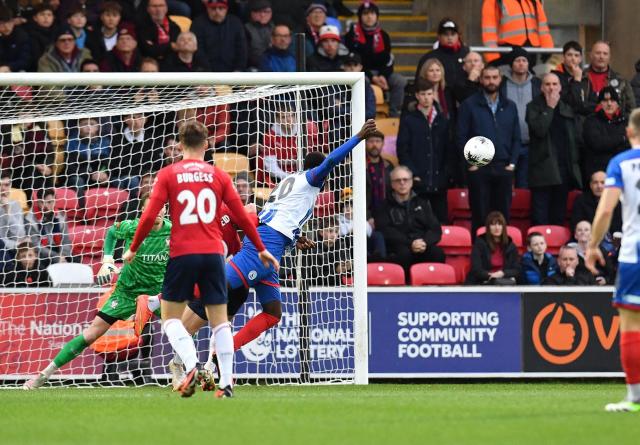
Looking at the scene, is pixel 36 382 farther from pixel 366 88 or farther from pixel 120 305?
pixel 366 88

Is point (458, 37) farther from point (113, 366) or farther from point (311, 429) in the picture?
point (311, 429)

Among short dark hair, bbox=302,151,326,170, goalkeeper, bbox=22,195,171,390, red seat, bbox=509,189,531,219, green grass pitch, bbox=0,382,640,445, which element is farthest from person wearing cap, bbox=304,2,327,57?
green grass pitch, bbox=0,382,640,445

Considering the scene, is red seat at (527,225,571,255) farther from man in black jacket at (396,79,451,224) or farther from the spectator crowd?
man in black jacket at (396,79,451,224)

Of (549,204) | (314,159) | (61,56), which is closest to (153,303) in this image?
(314,159)

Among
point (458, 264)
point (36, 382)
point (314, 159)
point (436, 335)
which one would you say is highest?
point (314, 159)

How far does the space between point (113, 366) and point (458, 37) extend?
6.69 m

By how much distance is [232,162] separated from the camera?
47.9 ft

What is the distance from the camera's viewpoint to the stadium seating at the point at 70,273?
13727 millimetres

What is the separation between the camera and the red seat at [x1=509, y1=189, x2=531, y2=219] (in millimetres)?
17312

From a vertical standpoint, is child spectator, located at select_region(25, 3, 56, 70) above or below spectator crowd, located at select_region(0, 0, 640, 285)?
above

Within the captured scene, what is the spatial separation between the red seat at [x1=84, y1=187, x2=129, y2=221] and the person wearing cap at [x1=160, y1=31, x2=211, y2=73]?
7.76 ft

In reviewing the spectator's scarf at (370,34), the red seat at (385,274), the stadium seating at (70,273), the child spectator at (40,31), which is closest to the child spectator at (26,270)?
the stadium seating at (70,273)

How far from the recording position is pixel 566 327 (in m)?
14.4

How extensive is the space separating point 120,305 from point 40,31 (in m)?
5.35
